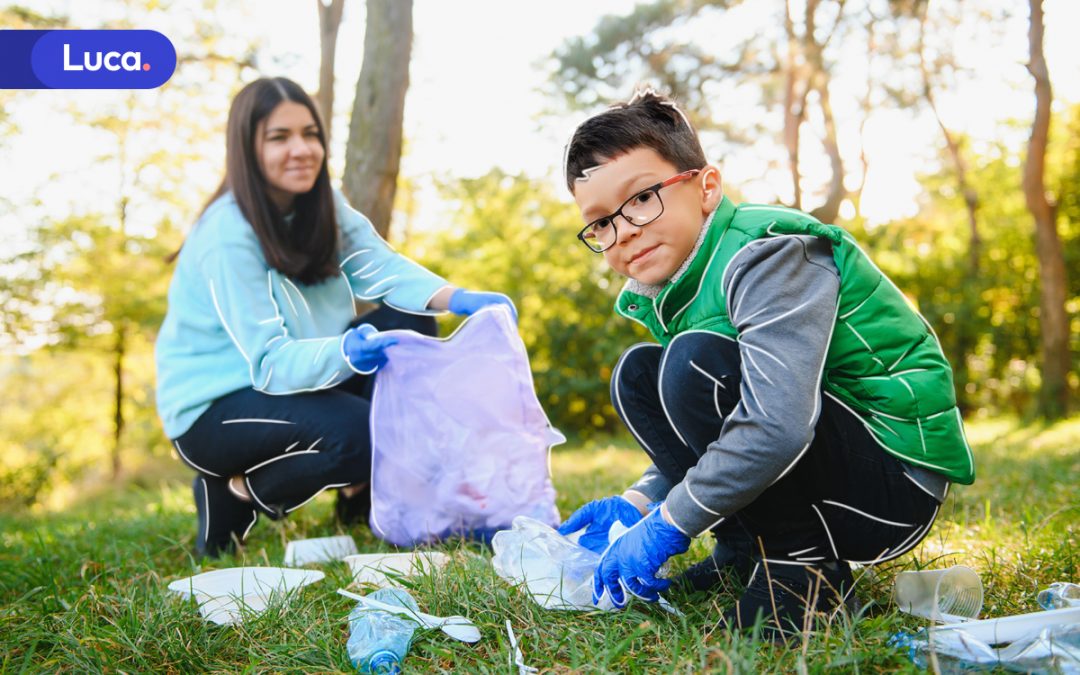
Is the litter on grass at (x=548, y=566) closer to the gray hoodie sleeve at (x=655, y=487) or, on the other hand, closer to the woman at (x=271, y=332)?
the gray hoodie sleeve at (x=655, y=487)

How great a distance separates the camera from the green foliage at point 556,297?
8.09 metres

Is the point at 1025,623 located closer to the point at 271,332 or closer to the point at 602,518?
the point at 602,518

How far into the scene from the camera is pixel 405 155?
1336cm

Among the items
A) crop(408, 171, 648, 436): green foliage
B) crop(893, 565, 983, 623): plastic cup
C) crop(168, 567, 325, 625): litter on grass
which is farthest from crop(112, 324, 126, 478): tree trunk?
crop(893, 565, 983, 623): plastic cup

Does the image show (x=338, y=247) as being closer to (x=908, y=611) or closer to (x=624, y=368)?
(x=624, y=368)

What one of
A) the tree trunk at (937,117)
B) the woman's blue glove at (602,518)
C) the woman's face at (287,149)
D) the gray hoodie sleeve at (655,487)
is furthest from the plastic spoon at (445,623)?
the tree trunk at (937,117)

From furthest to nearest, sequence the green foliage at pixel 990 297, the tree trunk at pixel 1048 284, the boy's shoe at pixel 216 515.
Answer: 1. the green foliage at pixel 990 297
2. the tree trunk at pixel 1048 284
3. the boy's shoe at pixel 216 515

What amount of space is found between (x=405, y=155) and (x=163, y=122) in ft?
12.6

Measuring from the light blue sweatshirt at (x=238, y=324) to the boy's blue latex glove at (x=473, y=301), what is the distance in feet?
0.32

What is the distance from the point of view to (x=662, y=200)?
1548 mm

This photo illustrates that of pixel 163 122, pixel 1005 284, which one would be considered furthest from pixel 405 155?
pixel 1005 284

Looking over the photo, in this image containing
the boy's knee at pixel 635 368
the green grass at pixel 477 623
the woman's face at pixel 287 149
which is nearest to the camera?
the green grass at pixel 477 623

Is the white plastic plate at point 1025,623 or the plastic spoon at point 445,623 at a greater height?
the white plastic plate at point 1025,623

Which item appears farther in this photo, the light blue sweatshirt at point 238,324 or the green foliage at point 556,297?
the green foliage at point 556,297
